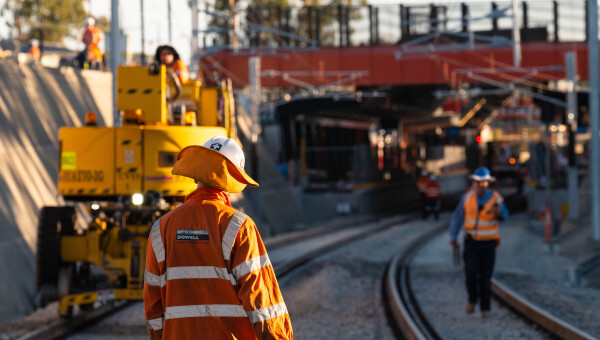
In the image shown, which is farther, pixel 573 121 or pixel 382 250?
pixel 573 121

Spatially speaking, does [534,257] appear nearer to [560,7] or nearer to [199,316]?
[199,316]

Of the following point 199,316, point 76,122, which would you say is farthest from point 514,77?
point 199,316

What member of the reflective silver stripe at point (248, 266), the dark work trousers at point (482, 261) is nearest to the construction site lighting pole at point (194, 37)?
the dark work trousers at point (482, 261)

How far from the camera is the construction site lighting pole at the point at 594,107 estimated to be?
2266 cm

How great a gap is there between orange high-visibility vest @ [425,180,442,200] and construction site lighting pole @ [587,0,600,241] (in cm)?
762

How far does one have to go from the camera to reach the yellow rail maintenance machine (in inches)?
432

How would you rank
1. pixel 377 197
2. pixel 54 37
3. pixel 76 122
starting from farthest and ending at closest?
pixel 54 37 → pixel 377 197 → pixel 76 122

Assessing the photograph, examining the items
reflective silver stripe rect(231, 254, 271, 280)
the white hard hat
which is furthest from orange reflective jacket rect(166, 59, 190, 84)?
reflective silver stripe rect(231, 254, 271, 280)

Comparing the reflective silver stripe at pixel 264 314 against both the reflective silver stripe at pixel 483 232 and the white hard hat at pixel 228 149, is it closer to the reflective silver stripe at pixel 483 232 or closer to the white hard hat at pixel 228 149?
the white hard hat at pixel 228 149

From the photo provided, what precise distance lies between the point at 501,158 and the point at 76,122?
115 feet

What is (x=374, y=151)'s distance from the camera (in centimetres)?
4153

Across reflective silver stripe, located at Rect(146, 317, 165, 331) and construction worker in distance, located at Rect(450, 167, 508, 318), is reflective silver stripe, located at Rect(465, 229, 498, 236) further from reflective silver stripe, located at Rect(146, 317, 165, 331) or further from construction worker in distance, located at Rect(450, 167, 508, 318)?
reflective silver stripe, located at Rect(146, 317, 165, 331)

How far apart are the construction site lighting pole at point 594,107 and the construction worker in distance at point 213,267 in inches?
766

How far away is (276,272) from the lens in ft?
55.3
